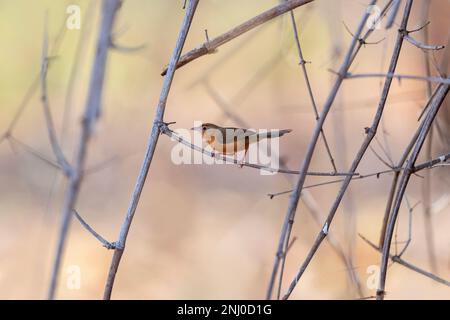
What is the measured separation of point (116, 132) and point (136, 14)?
71cm

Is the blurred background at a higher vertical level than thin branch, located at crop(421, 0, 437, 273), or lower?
higher

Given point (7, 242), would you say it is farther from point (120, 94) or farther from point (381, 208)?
point (381, 208)

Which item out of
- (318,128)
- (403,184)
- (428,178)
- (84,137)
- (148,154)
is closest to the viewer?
(84,137)

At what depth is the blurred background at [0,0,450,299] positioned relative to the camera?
260cm

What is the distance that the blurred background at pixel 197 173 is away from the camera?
102 inches

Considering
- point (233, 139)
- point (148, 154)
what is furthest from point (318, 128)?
point (233, 139)

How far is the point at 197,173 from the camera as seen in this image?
3.52 meters

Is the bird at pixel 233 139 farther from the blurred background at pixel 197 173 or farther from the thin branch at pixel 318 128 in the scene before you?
the blurred background at pixel 197 173

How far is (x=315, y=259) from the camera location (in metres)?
2.75

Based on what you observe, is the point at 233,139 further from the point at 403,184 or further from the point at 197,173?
the point at 197,173

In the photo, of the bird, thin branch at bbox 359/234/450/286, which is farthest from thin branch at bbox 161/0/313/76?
thin branch at bbox 359/234/450/286

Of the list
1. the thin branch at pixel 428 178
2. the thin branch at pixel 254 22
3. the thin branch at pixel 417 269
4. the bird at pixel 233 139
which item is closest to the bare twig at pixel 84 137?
the thin branch at pixel 254 22

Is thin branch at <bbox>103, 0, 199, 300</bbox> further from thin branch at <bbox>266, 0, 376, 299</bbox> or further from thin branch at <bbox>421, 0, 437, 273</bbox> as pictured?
thin branch at <bbox>421, 0, 437, 273</bbox>
